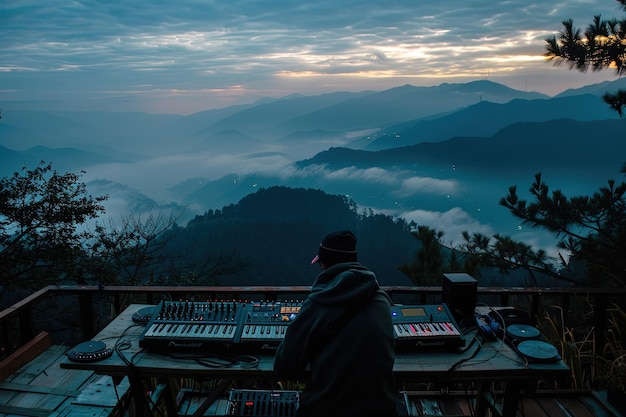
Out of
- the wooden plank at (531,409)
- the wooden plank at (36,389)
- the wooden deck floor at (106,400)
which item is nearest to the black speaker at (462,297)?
the wooden deck floor at (106,400)

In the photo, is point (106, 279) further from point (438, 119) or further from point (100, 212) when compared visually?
point (438, 119)

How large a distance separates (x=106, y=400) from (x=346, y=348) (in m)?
2.03

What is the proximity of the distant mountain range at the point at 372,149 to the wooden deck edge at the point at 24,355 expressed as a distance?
24938mm

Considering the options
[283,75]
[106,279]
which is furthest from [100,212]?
[283,75]

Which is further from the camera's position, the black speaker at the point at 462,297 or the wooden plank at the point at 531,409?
the wooden plank at the point at 531,409

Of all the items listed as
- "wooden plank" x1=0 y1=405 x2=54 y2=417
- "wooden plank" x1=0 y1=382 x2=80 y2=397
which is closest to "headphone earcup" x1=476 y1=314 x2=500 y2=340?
"wooden plank" x1=0 y1=405 x2=54 y2=417

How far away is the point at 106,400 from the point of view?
3.20 meters

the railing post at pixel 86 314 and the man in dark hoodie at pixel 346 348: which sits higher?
the man in dark hoodie at pixel 346 348

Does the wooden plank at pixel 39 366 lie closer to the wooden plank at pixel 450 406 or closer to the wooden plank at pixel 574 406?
the wooden plank at pixel 450 406

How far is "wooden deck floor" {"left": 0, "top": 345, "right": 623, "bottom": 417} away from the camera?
3352 millimetres

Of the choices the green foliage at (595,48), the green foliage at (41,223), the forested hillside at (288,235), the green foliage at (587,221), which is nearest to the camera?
the green foliage at (595,48)

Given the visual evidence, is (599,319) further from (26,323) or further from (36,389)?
(26,323)

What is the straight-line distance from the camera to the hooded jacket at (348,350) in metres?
2.03

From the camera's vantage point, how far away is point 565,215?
24.2 feet
